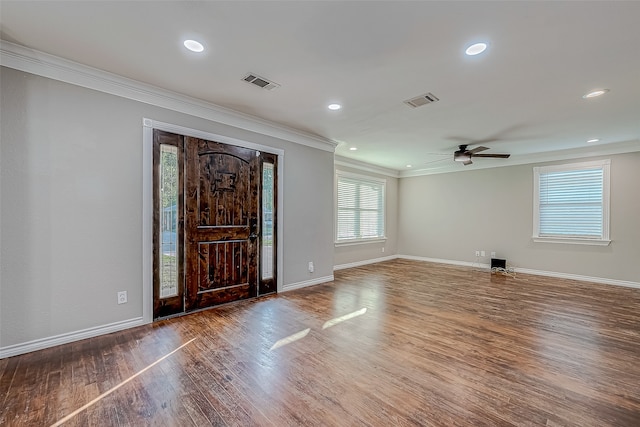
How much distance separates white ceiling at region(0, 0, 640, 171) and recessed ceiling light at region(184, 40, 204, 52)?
6cm

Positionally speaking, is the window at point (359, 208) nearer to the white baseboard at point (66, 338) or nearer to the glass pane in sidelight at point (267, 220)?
the glass pane in sidelight at point (267, 220)

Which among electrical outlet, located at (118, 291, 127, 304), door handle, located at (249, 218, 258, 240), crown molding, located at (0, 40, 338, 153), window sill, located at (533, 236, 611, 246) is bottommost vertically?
electrical outlet, located at (118, 291, 127, 304)

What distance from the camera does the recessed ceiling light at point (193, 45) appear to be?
2.32 m

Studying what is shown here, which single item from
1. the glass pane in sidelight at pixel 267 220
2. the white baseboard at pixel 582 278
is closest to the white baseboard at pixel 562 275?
the white baseboard at pixel 582 278

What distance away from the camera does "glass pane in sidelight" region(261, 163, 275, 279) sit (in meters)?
4.35

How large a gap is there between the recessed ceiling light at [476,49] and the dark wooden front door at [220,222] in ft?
9.64

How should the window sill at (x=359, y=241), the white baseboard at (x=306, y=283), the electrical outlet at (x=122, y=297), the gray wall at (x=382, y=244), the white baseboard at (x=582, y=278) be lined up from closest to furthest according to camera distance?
1. the electrical outlet at (x=122, y=297)
2. the white baseboard at (x=306, y=283)
3. the white baseboard at (x=582, y=278)
4. the window sill at (x=359, y=241)
5. the gray wall at (x=382, y=244)

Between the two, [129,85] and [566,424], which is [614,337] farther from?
[129,85]

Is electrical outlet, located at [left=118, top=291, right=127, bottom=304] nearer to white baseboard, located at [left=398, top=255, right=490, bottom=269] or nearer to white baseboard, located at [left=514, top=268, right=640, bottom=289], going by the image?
white baseboard, located at [left=398, top=255, right=490, bottom=269]

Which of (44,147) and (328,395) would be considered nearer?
(328,395)

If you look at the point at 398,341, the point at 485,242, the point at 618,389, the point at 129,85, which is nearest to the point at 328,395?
the point at 398,341

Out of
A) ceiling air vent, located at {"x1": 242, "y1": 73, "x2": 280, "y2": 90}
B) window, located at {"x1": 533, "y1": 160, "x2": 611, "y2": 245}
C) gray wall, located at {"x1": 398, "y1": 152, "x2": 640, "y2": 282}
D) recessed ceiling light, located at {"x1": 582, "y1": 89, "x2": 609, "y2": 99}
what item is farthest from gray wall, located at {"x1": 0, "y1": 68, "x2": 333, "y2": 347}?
window, located at {"x1": 533, "y1": 160, "x2": 611, "y2": 245}

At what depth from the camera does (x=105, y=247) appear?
2912 mm

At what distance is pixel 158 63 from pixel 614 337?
214 inches
